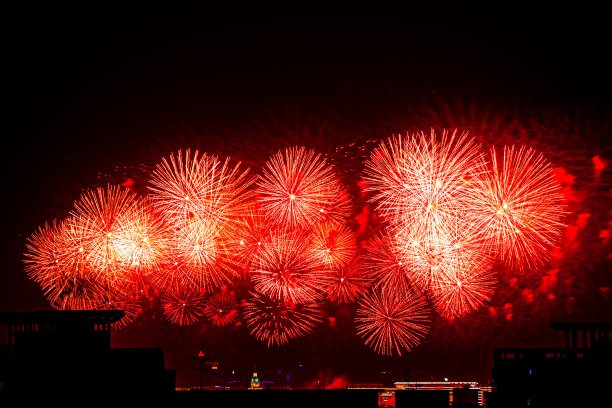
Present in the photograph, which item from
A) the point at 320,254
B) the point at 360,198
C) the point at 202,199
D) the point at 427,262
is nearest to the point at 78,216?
the point at 202,199

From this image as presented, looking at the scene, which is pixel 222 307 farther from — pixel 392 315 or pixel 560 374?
pixel 560 374

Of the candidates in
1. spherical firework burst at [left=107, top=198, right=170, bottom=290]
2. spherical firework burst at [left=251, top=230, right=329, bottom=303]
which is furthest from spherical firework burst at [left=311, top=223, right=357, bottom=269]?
spherical firework burst at [left=107, top=198, right=170, bottom=290]

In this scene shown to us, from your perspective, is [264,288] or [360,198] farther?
[360,198]

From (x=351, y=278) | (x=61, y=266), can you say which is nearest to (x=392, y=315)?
(x=351, y=278)

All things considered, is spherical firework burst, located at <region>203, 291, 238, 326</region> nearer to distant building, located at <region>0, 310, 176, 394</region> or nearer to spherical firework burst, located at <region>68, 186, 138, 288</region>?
spherical firework burst, located at <region>68, 186, 138, 288</region>

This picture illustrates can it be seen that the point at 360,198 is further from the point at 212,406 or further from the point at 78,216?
the point at 212,406

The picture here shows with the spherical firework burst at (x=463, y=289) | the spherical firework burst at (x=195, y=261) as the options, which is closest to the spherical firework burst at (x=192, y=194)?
the spherical firework burst at (x=195, y=261)
